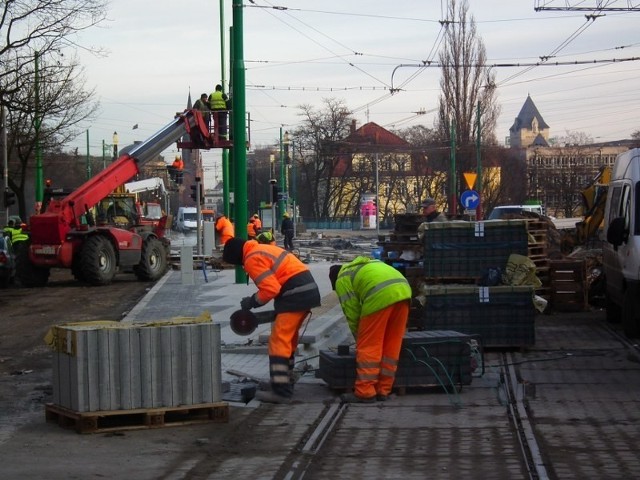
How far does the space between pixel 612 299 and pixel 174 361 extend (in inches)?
373

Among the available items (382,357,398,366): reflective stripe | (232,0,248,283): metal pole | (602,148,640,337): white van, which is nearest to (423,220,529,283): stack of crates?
(602,148,640,337): white van

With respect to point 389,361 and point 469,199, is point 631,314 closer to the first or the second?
point 389,361

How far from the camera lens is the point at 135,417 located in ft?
30.6

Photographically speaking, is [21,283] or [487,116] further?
[487,116]

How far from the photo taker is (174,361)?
9312 millimetres

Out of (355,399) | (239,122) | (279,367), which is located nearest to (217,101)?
(239,122)

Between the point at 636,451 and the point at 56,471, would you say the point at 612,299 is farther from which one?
the point at 56,471

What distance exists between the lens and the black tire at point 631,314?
14.6 m

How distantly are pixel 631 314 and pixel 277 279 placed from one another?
658 centimetres

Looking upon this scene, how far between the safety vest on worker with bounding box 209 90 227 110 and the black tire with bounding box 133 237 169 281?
14.7 feet

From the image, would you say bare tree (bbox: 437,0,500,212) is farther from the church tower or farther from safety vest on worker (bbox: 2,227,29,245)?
the church tower

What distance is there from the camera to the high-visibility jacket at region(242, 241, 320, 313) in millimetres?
10211

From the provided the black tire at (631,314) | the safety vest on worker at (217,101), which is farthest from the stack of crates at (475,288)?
the safety vest on worker at (217,101)

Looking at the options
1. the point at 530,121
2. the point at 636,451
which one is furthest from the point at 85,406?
the point at 530,121
